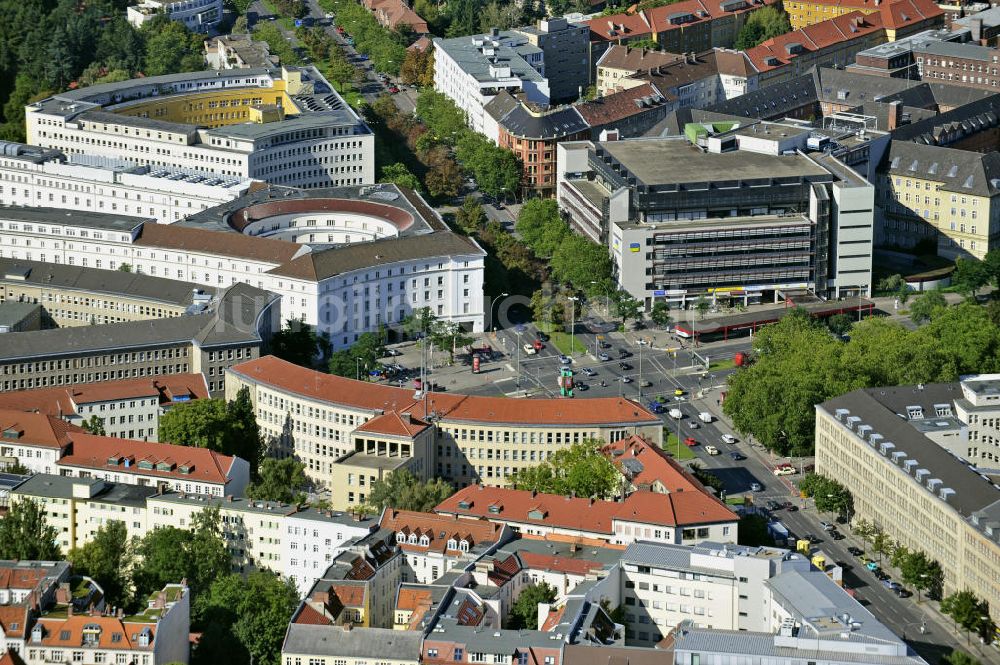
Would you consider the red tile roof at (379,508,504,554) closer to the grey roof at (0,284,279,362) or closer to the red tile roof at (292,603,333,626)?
the red tile roof at (292,603,333,626)

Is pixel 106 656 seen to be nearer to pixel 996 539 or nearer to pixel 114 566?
pixel 114 566

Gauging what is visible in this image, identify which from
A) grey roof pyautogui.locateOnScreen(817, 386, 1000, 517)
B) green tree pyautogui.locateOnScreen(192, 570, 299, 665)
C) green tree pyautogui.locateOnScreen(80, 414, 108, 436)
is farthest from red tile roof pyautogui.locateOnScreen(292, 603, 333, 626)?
grey roof pyautogui.locateOnScreen(817, 386, 1000, 517)

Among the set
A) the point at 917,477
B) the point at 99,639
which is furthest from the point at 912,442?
the point at 99,639

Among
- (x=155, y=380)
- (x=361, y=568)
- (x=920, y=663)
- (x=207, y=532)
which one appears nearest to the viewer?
(x=920, y=663)

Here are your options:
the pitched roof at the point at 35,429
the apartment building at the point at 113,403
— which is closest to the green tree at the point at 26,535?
the pitched roof at the point at 35,429

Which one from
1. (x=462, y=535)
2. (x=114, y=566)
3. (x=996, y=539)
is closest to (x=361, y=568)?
(x=462, y=535)
